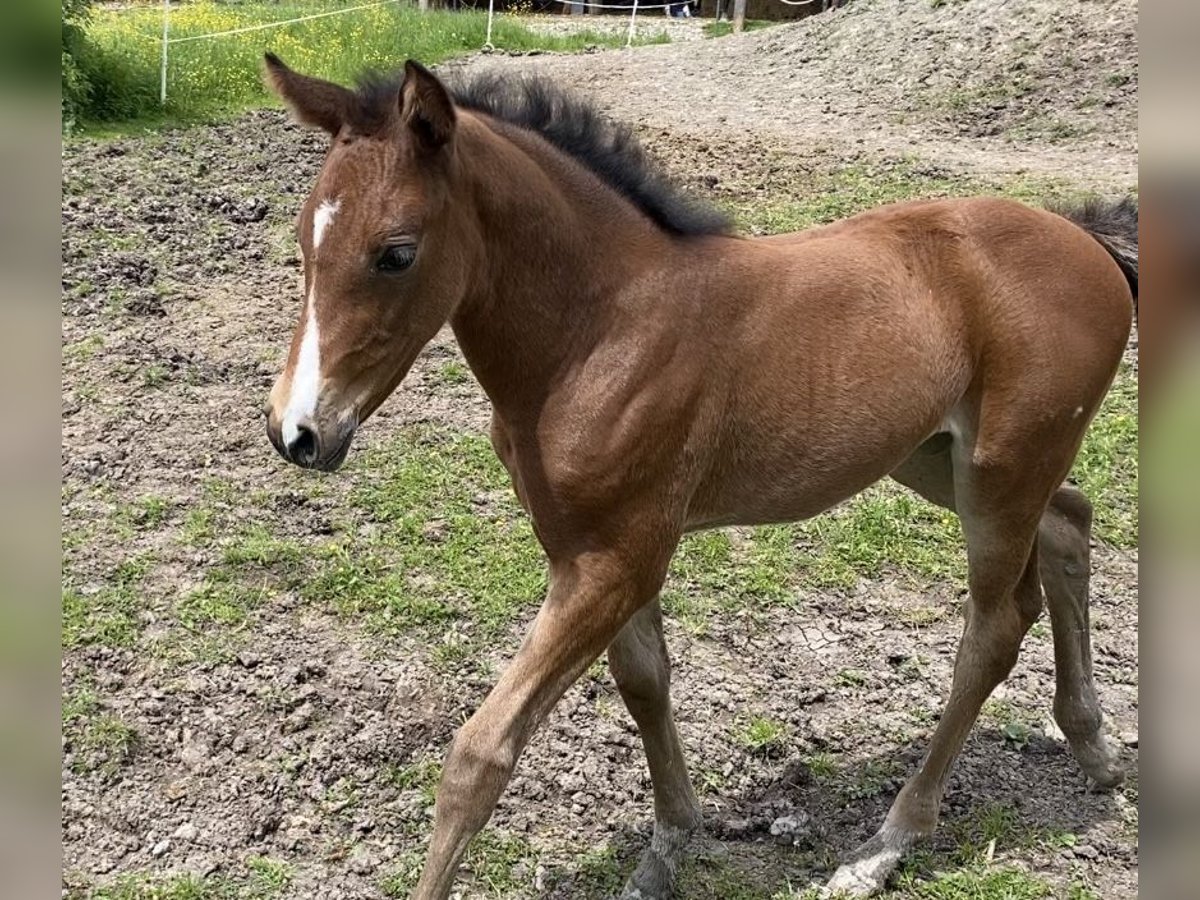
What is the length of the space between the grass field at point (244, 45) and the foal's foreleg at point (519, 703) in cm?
693

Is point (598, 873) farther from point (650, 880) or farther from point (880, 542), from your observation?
point (880, 542)

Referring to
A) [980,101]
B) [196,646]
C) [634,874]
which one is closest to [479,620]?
[196,646]

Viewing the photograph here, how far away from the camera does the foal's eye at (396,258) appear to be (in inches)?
85.2

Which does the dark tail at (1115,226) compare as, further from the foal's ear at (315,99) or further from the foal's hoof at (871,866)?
the foal's ear at (315,99)

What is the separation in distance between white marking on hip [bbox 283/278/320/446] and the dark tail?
2.36 m

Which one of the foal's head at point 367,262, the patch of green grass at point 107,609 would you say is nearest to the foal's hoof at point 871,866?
the foal's head at point 367,262

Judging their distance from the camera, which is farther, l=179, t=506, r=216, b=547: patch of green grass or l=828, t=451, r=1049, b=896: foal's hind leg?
l=179, t=506, r=216, b=547: patch of green grass

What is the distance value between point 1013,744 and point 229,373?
4444mm

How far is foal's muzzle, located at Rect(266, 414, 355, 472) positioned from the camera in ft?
6.87

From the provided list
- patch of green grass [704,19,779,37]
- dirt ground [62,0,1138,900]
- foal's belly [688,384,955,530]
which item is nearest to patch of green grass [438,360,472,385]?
dirt ground [62,0,1138,900]

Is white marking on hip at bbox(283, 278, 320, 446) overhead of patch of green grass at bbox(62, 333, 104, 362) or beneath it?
overhead

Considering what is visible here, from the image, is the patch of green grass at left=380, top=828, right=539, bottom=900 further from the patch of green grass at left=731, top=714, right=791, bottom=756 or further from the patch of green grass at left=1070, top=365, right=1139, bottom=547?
the patch of green grass at left=1070, top=365, right=1139, bottom=547

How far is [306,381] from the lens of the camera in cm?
212

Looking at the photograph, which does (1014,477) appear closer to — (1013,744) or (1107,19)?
(1013,744)
